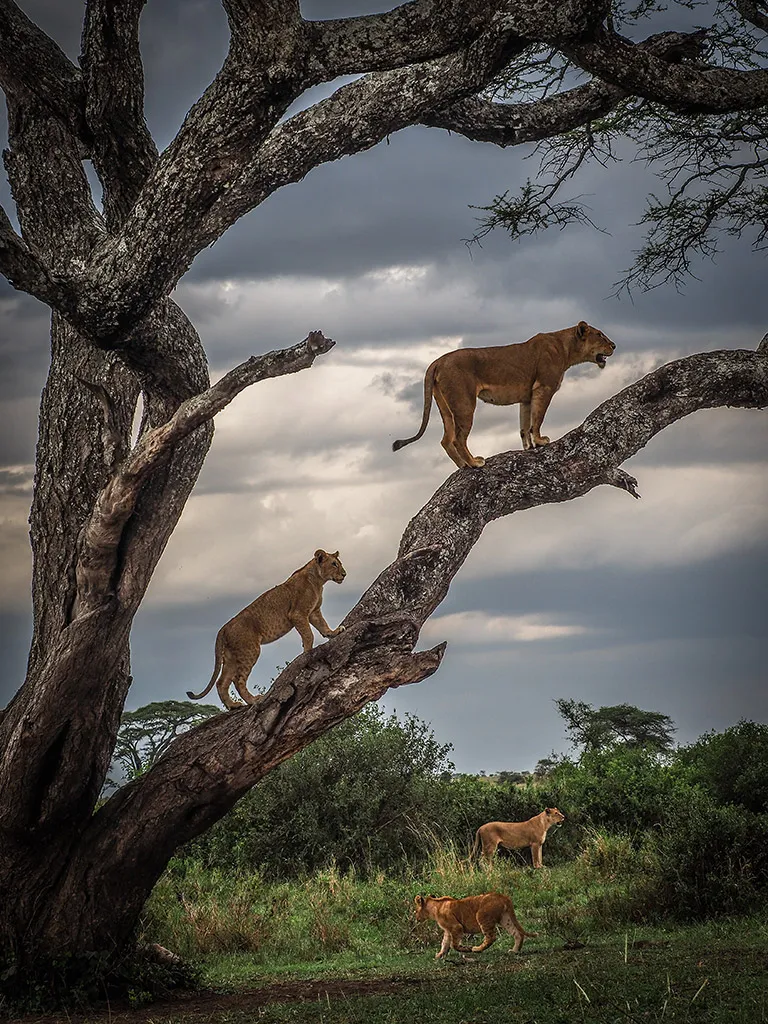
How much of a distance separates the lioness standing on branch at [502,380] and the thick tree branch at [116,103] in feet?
9.19

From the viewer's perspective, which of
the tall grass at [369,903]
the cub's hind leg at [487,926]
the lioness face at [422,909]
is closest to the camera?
the cub's hind leg at [487,926]

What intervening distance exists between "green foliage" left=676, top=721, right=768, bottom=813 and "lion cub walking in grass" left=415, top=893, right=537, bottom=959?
6.27 m

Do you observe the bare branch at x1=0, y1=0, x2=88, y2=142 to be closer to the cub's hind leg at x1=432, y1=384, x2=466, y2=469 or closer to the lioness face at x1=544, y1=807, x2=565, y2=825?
the cub's hind leg at x1=432, y1=384, x2=466, y2=469

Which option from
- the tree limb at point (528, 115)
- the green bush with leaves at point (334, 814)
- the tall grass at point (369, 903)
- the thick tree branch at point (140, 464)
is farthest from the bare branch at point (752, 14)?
the green bush with leaves at point (334, 814)

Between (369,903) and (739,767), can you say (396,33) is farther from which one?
(739,767)

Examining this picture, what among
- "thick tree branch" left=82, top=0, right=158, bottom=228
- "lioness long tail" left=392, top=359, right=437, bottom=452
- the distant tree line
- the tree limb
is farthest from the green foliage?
"thick tree branch" left=82, top=0, right=158, bottom=228

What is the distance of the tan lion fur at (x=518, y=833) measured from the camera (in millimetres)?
14211

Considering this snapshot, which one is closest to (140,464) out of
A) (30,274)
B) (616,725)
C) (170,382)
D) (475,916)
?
(170,382)

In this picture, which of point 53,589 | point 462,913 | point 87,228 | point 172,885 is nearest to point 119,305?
point 87,228

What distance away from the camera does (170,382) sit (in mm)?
8508

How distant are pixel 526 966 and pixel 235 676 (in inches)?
124

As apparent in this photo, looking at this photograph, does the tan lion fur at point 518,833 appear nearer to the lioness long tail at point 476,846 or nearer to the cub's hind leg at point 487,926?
the lioness long tail at point 476,846

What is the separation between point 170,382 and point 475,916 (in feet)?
14.9

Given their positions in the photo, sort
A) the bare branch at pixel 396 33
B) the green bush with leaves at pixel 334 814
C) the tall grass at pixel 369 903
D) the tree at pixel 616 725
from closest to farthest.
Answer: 1. the bare branch at pixel 396 33
2. the tall grass at pixel 369 903
3. the green bush with leaves at pixel 334 814
4. the tree at pixel 616 725
